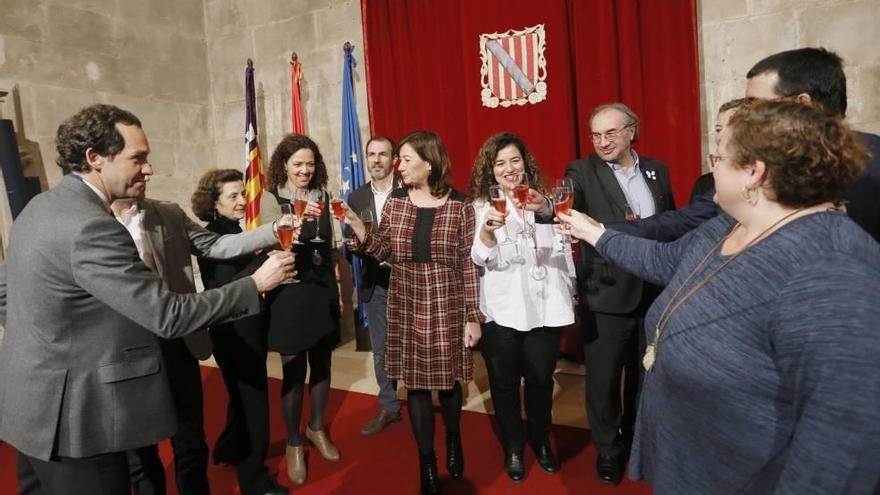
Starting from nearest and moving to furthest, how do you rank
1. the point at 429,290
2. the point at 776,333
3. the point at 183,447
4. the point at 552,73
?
1. the point at 776,333
2. the point at 183,447
3. the point at 429,290
4. the point at 552,73

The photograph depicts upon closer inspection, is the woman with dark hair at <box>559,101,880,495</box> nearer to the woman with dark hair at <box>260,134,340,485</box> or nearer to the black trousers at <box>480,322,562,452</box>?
the black trousers at <box>480,322,562,452</box>

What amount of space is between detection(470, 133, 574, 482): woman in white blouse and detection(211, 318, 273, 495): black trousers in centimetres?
108

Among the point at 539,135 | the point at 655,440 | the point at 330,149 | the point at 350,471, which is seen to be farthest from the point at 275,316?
the point at 330,149

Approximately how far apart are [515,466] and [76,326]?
1996 millimetres

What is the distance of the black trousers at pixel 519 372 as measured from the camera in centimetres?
263

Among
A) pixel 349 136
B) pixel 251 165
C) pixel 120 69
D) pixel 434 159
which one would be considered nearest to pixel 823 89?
pixel 434 159

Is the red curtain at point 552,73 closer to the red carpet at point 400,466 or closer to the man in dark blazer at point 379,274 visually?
the man in dark blazer at point 379,274

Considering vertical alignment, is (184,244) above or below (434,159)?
below

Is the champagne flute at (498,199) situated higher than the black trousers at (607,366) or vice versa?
the champagne flute at (498,199)

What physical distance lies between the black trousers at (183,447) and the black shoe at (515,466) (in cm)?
137

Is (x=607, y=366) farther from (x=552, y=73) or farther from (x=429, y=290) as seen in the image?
(x=552, y=73)

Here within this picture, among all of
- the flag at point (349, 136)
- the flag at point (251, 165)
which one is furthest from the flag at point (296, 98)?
the flag at point (349, 136)

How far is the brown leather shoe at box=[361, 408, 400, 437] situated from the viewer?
340 centimetres

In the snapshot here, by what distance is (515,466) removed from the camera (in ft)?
8.96
